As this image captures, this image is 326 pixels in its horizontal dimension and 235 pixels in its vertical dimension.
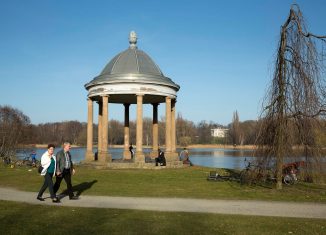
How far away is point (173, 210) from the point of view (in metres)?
11.3

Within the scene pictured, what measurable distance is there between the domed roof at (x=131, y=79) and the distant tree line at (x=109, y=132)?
24.1 ft

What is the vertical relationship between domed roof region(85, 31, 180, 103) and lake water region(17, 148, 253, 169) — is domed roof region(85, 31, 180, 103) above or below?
above

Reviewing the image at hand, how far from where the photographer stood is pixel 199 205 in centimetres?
1227

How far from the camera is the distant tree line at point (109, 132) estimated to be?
47.3 m

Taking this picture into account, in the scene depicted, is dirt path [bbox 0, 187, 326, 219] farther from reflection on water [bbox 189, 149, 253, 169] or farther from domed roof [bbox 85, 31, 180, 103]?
domed roof [bbox 85, 31, 180, 103]

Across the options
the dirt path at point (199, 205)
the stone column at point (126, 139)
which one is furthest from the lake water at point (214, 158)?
the stone column at point (126, 139)

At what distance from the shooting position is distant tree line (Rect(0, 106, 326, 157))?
155 ft

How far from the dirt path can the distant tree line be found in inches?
149

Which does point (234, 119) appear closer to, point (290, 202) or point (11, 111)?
point (11, 111)

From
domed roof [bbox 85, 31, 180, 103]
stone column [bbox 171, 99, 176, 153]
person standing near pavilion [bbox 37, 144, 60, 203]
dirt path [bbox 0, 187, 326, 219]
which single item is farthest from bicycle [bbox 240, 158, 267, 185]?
stone column [bbox 171, 99, 176, 153]

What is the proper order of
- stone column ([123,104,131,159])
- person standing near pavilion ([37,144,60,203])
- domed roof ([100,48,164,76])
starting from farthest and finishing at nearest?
1. stone column ([123,104,131,159])
2. domed roof ([100,48,164,76])
3. person standing near pavilion ([37,144,60,203])

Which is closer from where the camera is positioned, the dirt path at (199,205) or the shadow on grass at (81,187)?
the dirt path at (199,205)

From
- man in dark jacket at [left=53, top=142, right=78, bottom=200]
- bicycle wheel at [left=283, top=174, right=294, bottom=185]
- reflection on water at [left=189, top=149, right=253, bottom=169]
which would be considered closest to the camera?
man in dark jacket at [left=53, top=142, right=78, bottom=200]

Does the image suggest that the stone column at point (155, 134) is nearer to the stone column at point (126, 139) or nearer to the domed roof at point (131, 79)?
the stone column at point (126, 139)
